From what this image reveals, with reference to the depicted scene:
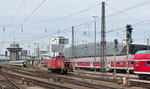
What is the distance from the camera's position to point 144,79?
29.8 metres

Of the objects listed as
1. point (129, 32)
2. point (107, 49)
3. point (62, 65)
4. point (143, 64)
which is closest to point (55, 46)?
point (107, 49)

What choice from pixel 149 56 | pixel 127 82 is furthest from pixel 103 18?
pixel 127 82

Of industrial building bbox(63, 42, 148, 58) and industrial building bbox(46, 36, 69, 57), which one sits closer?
industrial building bbox(63, 42, 148, 58)

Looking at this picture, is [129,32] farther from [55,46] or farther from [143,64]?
[55,46]

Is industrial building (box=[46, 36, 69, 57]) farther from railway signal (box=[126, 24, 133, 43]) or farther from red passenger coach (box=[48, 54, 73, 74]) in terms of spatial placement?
railway signal (box=[126, 24, 133, 43])

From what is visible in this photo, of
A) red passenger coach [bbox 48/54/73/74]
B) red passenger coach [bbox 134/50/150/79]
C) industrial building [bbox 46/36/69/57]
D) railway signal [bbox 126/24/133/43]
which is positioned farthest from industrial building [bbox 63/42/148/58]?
railway signal [bbox 126/24/133/43]

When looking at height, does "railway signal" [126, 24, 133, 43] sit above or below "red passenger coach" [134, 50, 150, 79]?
above

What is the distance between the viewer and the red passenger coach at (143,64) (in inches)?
1077

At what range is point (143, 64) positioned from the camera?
2806 cm

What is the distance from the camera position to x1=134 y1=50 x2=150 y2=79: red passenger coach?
1077 inches

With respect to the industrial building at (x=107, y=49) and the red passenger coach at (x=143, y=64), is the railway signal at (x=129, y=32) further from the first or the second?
the industrial building at (x=107, y=49)

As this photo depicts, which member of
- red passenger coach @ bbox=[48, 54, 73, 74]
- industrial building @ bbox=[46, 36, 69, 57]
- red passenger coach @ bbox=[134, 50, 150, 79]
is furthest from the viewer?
industrial building @ bbox=[46, 36, 69, 57]

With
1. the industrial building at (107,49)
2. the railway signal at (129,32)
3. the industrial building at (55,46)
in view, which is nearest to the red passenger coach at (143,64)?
the railway signal at (129,32)

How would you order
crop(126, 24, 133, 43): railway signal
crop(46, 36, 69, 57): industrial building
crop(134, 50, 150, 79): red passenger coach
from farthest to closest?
1. crop(46, 36, 69, 57): industrial building
2. crop(134, 50, 150, 79): red passenger coach
3. crop(126, 24, 133, 43): railway signal
